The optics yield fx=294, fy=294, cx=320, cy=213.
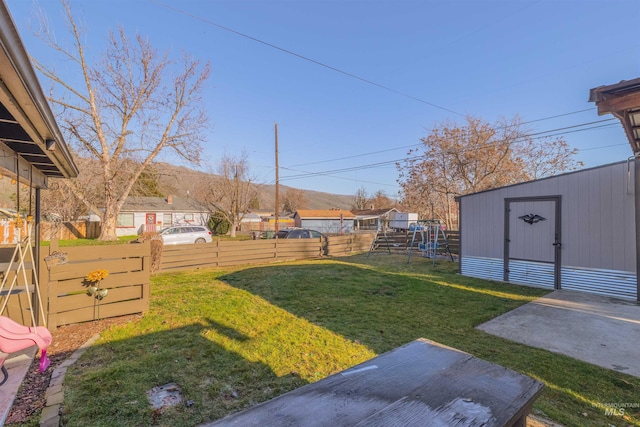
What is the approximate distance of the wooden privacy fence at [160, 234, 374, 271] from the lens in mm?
8961

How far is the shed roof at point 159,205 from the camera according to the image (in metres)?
25.3

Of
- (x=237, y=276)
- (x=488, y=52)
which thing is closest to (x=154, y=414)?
(x=237, y=276)

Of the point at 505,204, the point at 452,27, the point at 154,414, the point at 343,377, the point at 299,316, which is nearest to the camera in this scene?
the point at 343,377

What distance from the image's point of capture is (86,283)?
13.0ft

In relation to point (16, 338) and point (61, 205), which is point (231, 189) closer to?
point (61, 205)

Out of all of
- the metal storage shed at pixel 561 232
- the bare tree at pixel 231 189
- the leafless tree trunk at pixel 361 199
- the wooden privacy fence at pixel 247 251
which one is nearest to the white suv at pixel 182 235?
the wooden privacy fence at pixel 247 251

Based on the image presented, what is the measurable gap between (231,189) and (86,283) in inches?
870

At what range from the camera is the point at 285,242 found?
1148cm

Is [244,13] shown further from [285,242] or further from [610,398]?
[610,398]

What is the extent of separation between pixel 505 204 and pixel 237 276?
709cm

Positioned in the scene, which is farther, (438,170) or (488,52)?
(438,170)

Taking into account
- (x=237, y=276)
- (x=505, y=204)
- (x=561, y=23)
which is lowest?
(x=237, y=276)

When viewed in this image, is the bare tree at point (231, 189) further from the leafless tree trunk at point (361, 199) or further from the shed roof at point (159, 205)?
the leafless tree trunk at point (361, 199)

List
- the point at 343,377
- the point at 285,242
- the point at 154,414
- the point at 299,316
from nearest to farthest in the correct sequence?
the point at 343,377
the point at 154,414
the point at 299,316
the point at 285,242
